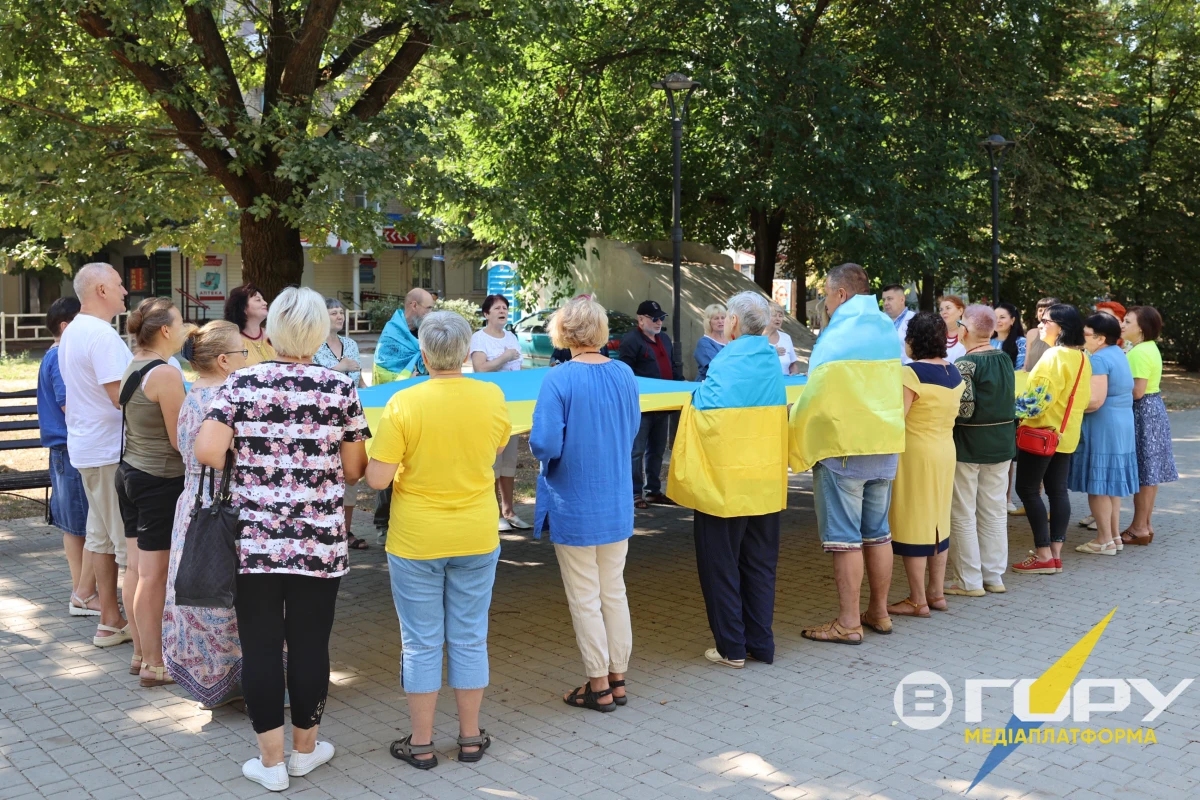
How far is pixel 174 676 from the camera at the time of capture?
4797 millimetres

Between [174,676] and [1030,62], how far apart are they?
19.5 m

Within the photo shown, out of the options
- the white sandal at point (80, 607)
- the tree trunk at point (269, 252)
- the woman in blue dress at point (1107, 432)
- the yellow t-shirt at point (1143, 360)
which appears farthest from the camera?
the tree trunk at point (269, 252)

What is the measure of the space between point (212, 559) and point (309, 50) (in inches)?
281

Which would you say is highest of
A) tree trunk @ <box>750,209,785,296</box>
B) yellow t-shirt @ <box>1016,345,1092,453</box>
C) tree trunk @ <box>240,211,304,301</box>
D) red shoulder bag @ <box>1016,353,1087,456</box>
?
tree trunk @ <box>750,209,785,296</box>

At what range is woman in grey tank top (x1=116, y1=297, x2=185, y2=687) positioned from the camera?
493 centimetres

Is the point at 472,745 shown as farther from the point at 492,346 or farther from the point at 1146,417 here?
the point at 1146,417

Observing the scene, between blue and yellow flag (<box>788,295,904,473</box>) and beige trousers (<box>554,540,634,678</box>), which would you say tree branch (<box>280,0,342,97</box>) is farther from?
beige trousers (<box>554,540,634,678</box>)

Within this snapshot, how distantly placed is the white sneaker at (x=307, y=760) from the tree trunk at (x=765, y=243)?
16.7 m

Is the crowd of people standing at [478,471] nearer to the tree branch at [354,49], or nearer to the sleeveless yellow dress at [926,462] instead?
the sleeveless yellow dress at [926,462]

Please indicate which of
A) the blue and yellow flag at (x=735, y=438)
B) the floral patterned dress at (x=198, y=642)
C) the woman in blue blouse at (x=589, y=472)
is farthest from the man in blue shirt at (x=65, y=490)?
the blue and yellow flag at (x=735, y=438)

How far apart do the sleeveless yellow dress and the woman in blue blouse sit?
7.06 feet

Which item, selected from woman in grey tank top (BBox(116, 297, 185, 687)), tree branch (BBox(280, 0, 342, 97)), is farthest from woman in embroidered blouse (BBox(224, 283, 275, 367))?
tree branch (BBox(280, 0, 342, 97))

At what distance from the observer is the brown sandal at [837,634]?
5953mm

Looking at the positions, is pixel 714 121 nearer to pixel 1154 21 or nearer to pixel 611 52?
pixel 611 52
